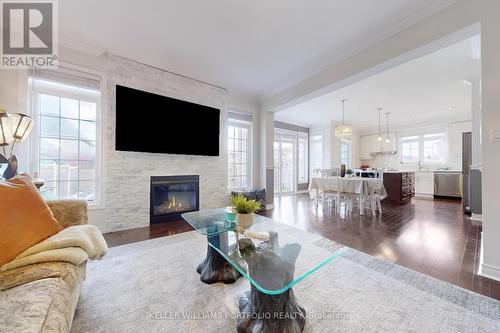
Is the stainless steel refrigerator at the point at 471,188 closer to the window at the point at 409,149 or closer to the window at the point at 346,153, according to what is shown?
the window at the point at 409,149

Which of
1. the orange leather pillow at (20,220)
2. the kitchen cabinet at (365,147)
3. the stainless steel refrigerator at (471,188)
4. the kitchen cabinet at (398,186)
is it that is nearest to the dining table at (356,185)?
the stainless steel refrigerator at (471,188)

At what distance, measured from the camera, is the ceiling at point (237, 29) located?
2180 mm

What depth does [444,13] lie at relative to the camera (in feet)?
6.91

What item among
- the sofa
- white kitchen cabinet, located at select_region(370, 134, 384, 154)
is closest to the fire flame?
the sofa

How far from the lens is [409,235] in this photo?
9.48ft

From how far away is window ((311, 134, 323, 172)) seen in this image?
7.86 meters

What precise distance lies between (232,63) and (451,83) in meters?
4.47

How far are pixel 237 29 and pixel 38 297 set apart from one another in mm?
Answer: 2950

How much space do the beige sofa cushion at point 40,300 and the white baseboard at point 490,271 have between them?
310 centimetres

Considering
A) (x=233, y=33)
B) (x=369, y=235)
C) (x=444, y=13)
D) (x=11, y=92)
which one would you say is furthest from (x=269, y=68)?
(x=11, y=92)

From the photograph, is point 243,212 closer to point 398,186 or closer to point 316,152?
point 398,186

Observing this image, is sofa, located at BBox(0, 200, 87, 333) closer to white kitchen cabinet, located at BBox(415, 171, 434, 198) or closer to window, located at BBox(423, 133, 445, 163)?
white kitchen cabinet, located at BBox(415, 171, 434, 198)

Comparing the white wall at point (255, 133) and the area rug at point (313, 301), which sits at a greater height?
the white wall at point (255, 133)

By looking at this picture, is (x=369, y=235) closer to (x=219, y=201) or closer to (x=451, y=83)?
(x=219, y=201)
